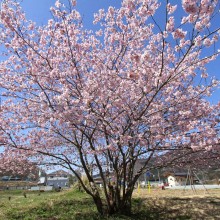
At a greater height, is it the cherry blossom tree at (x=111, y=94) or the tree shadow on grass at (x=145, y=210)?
the cherry blossom tree at (x=111, y=94)

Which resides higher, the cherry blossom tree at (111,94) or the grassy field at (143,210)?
the cherry blossom tree at (111,94)

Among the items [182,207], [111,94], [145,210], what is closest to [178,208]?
[182,207]

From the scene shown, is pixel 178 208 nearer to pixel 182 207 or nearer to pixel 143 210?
pixel 182 207

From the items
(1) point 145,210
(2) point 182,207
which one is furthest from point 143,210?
(2) point 182,207

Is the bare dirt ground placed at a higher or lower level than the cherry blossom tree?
lower

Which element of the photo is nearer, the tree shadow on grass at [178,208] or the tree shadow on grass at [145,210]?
the tree shadow on grass at [145,210]

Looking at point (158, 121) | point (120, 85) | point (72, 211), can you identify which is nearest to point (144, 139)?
point (158, 121)

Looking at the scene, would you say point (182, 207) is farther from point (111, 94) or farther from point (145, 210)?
point (111, 94)

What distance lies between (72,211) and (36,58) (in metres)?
5.69

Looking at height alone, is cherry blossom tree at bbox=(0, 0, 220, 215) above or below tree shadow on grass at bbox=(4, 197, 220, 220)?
above

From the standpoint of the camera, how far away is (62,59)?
8258 millimetres

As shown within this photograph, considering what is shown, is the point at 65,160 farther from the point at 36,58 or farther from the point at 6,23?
the point at 6,23

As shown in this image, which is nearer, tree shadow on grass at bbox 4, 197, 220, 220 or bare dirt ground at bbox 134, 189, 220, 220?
tree shadow on grass at bbox 4, 197, 220, 220

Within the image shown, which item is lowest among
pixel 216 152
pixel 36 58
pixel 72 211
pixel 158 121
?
pixel 72 211
